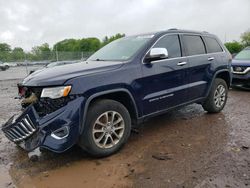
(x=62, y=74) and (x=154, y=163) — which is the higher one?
(x=62, y=74)

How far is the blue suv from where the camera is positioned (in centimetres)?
352

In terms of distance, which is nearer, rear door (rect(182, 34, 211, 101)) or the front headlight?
the front headlight

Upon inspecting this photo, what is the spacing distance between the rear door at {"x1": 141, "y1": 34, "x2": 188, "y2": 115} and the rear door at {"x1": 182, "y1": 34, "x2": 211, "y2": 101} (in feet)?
0.60

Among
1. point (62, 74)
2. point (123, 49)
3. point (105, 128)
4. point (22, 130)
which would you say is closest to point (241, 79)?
point (123, 49)

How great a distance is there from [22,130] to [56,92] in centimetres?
76

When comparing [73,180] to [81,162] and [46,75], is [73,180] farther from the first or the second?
[46,75]

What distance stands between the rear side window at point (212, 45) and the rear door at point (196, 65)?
0.64ft

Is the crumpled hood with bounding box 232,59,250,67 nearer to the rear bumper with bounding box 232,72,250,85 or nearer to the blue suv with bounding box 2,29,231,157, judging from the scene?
the rear bumper with bounding box 232,72,250,85

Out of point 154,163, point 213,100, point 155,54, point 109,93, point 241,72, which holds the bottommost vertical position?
point 154,163

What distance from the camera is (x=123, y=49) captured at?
192 inches

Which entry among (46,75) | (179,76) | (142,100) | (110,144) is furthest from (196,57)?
(46,75)

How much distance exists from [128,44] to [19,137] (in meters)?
2.44

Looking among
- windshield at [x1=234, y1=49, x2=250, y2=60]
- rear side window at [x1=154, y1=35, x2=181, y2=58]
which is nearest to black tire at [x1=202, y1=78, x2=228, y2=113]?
rear side window at [x1=154, y1=35, x2=181, y2=58]

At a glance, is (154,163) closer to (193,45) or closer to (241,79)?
(193,45)
